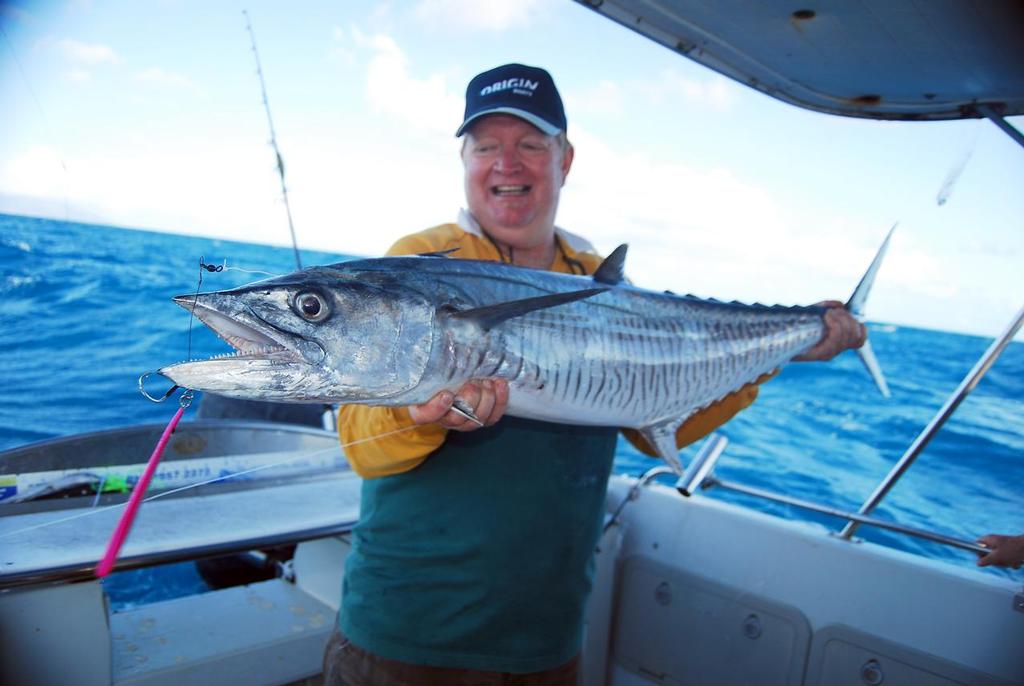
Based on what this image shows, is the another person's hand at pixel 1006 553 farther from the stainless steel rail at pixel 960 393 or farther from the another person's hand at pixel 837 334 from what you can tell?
the another person's hand at pixel 837 334

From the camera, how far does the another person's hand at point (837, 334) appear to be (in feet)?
7.72

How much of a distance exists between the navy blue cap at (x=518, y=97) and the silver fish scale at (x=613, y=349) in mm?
584

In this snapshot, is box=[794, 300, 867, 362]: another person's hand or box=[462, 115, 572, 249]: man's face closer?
box=[462, 115, 572, 249]: man's face

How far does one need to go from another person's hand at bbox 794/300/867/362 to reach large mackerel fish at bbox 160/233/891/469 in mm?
187

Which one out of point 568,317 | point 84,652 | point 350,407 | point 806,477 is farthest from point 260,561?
point 806,477

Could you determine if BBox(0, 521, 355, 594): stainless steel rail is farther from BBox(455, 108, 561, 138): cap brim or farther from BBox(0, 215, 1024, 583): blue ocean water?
BBox(455, 108, 561, 138): cap brim

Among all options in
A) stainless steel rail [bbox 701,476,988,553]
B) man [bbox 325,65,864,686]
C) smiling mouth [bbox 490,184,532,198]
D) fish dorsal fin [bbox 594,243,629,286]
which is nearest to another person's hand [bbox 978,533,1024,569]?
stainless steel rail [bbox 701,476,988,553]

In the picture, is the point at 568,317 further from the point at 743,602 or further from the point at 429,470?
the point at 743,602

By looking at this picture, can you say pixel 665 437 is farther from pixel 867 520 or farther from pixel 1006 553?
pixel 1006 553

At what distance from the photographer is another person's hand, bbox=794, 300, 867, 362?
2354 millimetres

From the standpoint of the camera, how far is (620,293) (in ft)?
6.30

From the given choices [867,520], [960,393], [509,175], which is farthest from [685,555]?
[509,175]

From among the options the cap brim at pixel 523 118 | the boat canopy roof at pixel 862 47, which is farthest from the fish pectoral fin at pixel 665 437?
the boat canopy roof at pixel 862 47

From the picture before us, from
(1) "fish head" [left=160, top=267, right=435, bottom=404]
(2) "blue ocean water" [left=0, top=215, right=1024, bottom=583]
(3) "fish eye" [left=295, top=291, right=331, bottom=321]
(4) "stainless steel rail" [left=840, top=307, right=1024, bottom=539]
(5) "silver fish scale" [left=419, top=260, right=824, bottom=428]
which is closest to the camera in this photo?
(1) "fish head" [left=160, top=267, right=435, bottom=404]
